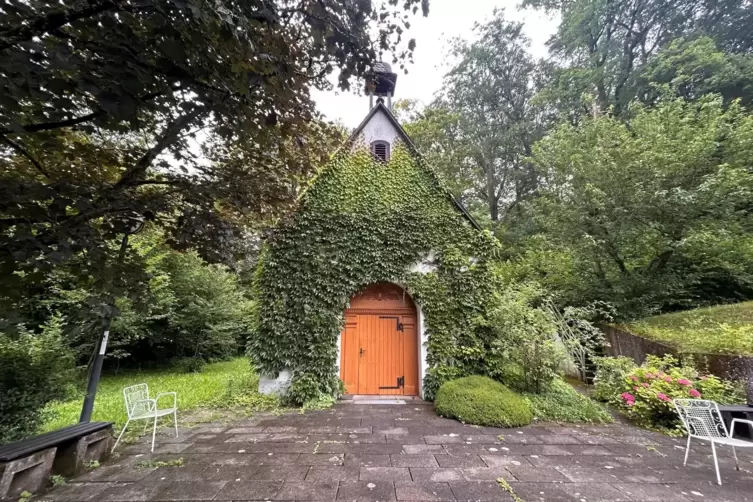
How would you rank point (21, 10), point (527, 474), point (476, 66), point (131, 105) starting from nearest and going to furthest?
point (21, 10) < point (131, 105) < point (527, 474) < point (476, 66)

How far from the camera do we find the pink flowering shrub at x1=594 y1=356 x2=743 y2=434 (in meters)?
5.02

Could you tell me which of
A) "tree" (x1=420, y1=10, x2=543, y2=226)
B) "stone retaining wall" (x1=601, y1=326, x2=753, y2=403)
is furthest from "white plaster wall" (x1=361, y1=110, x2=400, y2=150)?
"tree" (x1=420, y1=10, x2=543, y2=226)

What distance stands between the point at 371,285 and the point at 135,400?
179 inches

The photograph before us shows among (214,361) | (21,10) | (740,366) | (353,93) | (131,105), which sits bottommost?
(214,361)

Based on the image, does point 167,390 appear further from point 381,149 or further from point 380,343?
point 381,149

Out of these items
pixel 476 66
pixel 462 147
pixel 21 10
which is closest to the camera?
pixel 21 10

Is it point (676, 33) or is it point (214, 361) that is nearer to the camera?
point (214, 361)

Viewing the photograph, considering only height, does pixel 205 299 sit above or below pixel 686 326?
above

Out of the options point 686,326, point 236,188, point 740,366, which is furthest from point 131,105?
point 686,326

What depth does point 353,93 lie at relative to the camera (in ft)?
11.3

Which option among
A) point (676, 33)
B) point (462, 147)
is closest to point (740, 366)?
point (462, 147)

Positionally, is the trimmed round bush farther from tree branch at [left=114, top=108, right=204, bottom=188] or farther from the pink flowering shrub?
tree branch at [left=114, top=108, right=204, bottom=188]

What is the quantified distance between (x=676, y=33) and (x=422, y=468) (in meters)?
20.4

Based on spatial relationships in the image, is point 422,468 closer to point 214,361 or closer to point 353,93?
point 353,93
